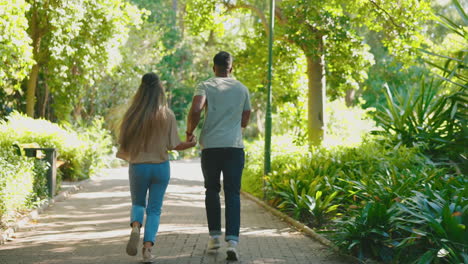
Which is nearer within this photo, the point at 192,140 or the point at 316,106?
the point at 192,140

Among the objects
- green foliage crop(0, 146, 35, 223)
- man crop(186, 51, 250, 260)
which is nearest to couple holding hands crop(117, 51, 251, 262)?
man crop(186, 51, 250, 260)

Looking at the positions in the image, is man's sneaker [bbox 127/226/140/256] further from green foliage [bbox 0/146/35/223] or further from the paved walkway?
green foliage [bbox 0/146/35/223]

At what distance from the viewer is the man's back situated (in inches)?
258

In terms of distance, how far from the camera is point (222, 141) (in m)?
6.53

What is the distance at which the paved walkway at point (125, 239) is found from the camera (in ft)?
22.3

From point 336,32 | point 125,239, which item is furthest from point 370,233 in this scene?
point 336,32

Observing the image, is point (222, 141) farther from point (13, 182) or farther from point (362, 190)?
point (13, 182)

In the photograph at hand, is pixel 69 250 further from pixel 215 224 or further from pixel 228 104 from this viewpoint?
pixel 228 104

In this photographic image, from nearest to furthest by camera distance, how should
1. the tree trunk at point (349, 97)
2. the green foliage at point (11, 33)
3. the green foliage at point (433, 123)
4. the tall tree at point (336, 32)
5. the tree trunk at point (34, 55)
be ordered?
1. the green foliage at point (433, 123)
2. the green foliage at point (11, 33)
3. the tall tree at point (336, 32)
4. the tree trunk at point (34, 55)
5. the tree trunk at point (349, 97)

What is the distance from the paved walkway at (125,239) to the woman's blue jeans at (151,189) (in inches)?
18.4

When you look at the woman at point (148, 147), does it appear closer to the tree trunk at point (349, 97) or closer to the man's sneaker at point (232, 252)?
the man's sneaker at point (232, 252)

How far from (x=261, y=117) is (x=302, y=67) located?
75.4ft

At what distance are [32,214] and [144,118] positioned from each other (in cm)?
478

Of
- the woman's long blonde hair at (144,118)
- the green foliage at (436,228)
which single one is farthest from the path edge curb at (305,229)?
the woman's long blonde hair at (144,118)
